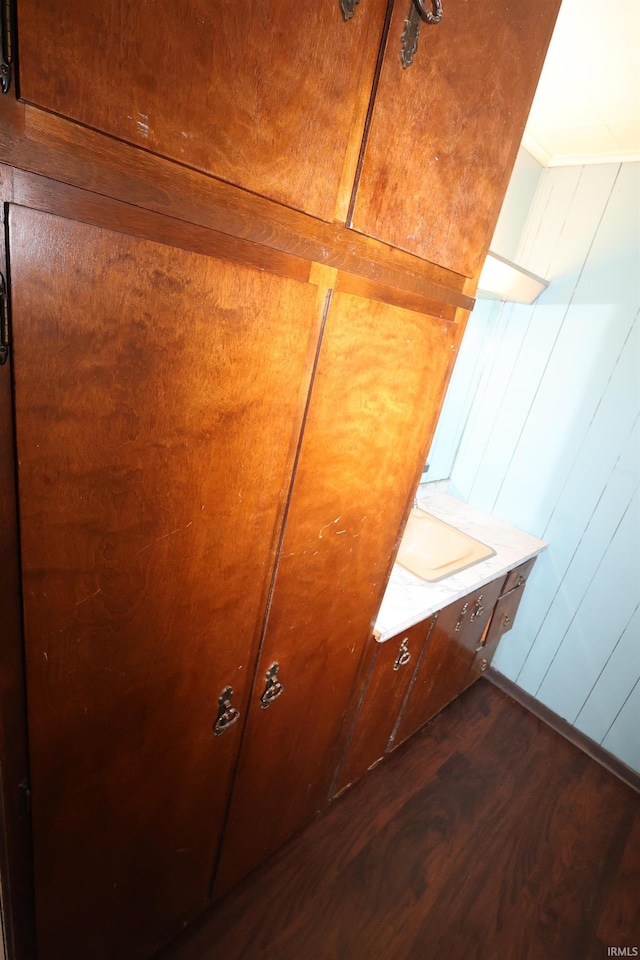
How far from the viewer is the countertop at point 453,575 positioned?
1487 mm

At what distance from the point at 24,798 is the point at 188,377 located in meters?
0.75

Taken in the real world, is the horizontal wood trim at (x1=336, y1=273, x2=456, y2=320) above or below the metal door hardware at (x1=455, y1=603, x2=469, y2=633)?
above

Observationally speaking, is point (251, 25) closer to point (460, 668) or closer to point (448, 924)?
point (460, 668)

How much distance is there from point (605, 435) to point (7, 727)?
2.39m

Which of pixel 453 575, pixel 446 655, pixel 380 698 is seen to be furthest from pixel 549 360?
pixel 380 698

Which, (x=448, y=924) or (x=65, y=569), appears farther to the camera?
(x=448, y=924)

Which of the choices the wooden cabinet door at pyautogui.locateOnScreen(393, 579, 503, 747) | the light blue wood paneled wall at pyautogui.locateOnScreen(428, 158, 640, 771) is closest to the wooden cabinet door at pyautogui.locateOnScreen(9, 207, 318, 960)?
the wooden cabinet door at pyautogui.locateOnScreen(393, 579, 503, 747)

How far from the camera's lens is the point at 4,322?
0.47m

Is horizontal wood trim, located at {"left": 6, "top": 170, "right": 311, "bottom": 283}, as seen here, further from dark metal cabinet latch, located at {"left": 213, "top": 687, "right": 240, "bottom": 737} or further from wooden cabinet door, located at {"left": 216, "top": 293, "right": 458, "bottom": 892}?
dark metal cabinet latch, located at {"left": 213, "top": 687, "right": 240, "bottom": 737}

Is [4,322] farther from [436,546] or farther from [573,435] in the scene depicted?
[573,435]

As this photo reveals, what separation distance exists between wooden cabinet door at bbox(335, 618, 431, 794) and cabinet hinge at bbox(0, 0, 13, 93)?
4.58ft

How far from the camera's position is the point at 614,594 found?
6.97 feet

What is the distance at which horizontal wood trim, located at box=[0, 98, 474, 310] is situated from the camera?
446mm

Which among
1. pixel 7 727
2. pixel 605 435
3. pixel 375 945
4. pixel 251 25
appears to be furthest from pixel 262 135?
pixel 375 945
